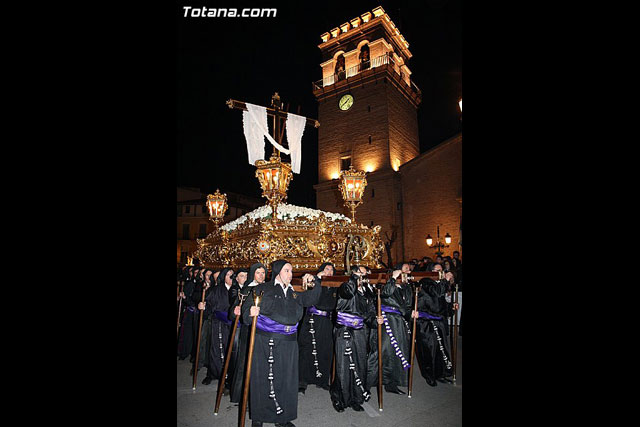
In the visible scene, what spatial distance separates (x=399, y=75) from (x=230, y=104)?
19118 millimetres

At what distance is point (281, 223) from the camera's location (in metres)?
7.19

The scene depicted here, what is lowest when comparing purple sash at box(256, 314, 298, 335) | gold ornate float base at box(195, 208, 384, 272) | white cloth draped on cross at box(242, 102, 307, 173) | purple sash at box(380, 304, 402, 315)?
purple sash at box(380, 304, 402, 315)

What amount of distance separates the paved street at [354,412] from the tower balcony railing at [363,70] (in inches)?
827

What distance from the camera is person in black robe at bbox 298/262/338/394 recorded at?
5.98m

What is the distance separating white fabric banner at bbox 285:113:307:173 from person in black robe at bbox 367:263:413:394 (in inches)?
147

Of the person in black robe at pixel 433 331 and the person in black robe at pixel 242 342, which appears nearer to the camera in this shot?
the person in black robe at pixel 242 342

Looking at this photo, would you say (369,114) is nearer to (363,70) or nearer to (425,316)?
(363,70)

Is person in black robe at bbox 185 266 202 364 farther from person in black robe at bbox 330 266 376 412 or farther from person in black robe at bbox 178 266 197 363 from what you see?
person in black robe at bbox 330 266 376 412

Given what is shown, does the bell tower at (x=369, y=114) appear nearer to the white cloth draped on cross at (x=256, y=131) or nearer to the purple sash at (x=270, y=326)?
the white cloth draped on cross at (x=256, y=131)

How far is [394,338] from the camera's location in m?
5.68

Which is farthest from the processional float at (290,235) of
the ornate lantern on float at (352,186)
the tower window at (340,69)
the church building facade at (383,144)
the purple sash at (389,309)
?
the tower window at (340,69)

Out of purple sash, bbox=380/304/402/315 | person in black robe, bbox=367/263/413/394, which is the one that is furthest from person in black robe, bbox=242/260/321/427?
purple sash, bbox=380/304/402/315

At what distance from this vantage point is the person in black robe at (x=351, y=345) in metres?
4.94

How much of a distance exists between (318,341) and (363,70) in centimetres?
2100
